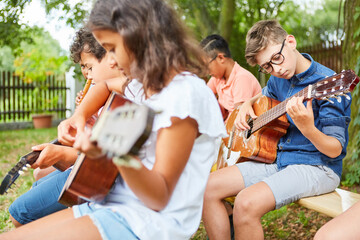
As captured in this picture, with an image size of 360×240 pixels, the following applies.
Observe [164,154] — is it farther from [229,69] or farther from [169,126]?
[229,69]

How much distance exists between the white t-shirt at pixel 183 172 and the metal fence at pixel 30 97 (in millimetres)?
13961

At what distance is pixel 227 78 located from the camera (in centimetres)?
381

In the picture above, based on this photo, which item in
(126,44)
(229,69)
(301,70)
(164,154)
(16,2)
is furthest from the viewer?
(16,2)

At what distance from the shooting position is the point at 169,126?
4.66 ft

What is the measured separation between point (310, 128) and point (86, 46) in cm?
151

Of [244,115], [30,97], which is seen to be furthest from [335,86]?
[30,97]

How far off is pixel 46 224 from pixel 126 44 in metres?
0.77

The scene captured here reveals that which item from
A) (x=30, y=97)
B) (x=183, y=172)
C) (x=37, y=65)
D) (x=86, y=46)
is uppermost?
(x=86, y=46)

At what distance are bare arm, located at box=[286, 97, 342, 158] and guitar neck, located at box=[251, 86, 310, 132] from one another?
159 mm

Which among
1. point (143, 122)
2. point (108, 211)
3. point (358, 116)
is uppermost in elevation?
point (143, 122)

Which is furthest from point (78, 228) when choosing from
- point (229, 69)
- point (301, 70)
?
point (229, 69)

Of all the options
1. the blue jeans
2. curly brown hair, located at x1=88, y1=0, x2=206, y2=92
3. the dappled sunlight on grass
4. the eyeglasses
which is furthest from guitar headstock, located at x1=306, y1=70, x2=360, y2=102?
the dappled sunlight on grass

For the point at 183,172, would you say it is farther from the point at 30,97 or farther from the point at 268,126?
the point at 30,97

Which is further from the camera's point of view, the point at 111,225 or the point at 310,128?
the point at 310,128
